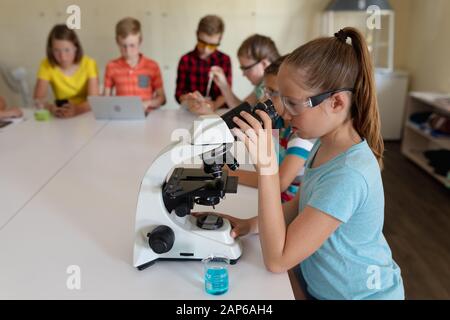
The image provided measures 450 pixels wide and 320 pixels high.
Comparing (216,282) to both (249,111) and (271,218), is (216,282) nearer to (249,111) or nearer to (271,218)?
(271,218)

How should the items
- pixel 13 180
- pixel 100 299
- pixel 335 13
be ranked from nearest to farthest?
pixel 100 299 → pixel 13 180 → pixel 335 13

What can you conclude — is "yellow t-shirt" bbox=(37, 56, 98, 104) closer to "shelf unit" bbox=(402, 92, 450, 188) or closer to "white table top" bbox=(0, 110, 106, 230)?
"white table top" bbox=(0, 110, 106, 230)

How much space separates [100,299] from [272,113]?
2.03ft

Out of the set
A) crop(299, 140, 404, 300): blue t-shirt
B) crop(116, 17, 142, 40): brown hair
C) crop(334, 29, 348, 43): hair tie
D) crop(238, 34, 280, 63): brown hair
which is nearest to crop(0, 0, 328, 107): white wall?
crop(116, 17, 142, 40): brown hair

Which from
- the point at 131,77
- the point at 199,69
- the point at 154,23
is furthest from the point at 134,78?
the point at 154,23

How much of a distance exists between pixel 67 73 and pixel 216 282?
100 inches

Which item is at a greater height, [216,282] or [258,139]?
[258,139]

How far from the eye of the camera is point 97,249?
1171 mm

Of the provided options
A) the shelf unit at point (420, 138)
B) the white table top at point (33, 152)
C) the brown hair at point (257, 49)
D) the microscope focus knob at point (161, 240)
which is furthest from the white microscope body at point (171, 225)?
the shelf unit at point (420, 138)

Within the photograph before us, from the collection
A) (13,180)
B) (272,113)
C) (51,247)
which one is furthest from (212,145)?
(13,180)

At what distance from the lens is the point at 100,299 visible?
97 cm

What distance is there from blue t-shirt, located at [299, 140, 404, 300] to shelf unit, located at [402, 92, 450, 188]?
2.81 metres

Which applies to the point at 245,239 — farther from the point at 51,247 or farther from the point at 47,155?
the point at 47,155
